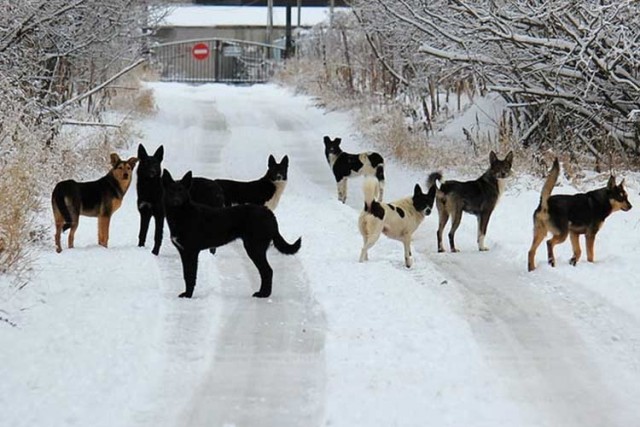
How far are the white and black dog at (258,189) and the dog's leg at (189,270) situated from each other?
3394 millimetres

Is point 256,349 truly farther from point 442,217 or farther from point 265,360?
point 442,217

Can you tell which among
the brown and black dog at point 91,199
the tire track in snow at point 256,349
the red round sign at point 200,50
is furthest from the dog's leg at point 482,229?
the red round sign at point 200,50

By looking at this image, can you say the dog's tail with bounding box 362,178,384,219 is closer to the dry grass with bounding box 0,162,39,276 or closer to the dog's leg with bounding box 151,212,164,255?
the dog's leg with bounding box 151,212,164,255

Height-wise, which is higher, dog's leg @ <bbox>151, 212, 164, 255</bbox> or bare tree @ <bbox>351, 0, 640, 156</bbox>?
bare tree @ <bbox>351, 0, 640, 156</bbox>

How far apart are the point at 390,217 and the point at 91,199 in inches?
136

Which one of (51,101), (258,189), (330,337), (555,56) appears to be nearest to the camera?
(330,337)

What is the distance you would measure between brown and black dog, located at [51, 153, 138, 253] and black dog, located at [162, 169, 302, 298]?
224cm

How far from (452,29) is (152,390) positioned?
1297 centimetres

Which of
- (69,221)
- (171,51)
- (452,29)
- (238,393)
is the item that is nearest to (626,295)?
(238,393)

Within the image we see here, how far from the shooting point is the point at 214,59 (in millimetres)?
55969

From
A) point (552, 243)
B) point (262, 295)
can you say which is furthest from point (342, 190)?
point (262, 295)

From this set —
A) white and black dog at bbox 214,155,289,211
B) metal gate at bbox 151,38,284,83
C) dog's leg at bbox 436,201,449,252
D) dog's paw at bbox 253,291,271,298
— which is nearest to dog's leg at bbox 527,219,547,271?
dog's leg at bbox 436,201,449,252

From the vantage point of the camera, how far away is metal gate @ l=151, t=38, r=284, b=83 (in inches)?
2105

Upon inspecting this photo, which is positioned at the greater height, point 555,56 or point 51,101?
point 555,56
